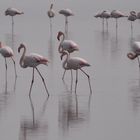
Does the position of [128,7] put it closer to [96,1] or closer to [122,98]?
[96,1]

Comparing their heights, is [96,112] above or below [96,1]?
below

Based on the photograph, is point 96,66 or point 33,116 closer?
point 33,116

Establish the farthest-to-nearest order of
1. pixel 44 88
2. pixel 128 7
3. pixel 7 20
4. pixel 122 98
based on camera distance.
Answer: pixel 128 7, pixel 7 20, pixel 44 88, pixel 122 98

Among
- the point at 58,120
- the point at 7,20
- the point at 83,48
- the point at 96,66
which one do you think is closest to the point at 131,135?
the point at 58,120

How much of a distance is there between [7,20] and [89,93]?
57.7ft

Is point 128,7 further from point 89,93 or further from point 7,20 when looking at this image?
point 89,93

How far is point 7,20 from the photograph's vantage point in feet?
98.4

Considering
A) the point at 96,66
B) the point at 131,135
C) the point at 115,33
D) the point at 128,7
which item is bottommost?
the point at 131,135

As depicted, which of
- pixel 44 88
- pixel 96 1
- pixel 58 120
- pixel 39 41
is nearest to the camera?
pixel 58 120

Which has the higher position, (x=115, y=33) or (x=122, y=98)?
(x=115, y=33)

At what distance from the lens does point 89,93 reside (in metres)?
12.9

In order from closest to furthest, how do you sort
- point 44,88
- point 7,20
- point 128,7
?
point 44,88 < point 7,20 < point 128,7

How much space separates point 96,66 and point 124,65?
74cm

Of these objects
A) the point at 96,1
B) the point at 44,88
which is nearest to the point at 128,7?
the point at 96,1
